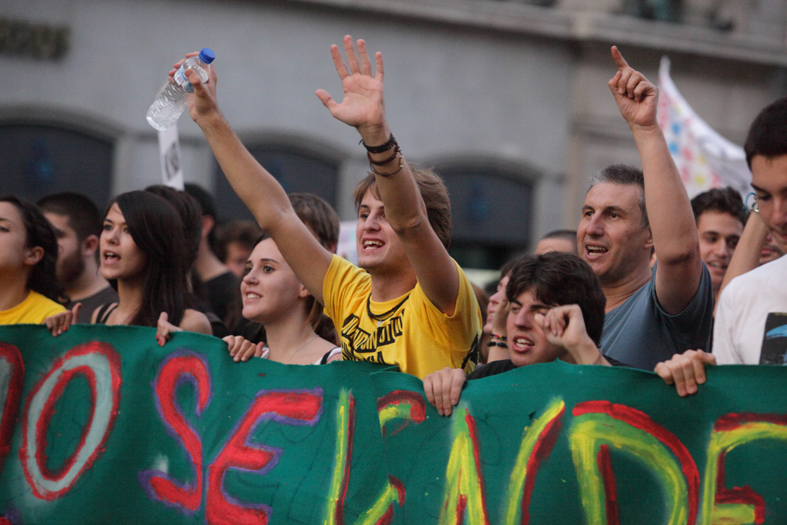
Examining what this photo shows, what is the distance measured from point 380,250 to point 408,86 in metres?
8.52

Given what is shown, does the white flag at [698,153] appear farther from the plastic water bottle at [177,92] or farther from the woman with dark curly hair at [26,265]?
the woman with dark curly hair at [26,265]

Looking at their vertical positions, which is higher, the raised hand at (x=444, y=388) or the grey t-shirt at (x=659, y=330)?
the grey t-shirt at (x=659, y=330)

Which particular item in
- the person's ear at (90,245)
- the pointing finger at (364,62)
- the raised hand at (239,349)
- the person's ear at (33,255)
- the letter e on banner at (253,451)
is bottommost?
the letter e on banner at (253,451)

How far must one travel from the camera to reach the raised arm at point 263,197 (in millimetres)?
3076

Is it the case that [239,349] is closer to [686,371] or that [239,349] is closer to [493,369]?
[493,369]

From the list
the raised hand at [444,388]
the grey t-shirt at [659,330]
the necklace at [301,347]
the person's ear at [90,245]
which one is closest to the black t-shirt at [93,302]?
the person's ear at [90,245]

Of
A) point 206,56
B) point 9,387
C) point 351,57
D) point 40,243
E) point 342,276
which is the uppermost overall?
point 206,56

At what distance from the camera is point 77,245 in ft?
15.7

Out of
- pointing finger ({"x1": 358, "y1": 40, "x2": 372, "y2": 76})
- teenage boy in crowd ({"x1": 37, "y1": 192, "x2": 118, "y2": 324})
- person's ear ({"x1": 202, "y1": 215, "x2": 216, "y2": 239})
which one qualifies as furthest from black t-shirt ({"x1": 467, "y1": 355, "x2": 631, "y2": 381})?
person's ear ({"x1": 202, "y1": 215, "x2": 216, "y2": 239})

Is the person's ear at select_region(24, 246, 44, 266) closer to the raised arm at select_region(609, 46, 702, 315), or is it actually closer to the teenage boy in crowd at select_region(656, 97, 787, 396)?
the raised arm at select_region(609, 46, 702, 315)

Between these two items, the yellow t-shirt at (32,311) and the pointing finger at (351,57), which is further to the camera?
the yellow t-shirt at (32,311)

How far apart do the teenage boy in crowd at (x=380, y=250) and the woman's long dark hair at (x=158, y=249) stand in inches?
32.2

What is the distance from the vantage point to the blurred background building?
9.85m

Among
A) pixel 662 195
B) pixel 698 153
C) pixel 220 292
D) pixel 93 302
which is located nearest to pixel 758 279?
pixel 662 195
